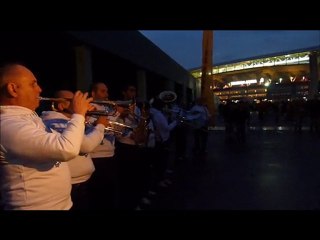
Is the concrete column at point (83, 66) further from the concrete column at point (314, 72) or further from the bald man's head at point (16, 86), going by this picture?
the concrete column at point (314, 72)

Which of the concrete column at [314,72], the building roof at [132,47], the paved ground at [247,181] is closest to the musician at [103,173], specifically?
the paved ground at [247,181]

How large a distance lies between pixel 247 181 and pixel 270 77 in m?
30.2

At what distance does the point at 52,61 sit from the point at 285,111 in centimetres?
1150

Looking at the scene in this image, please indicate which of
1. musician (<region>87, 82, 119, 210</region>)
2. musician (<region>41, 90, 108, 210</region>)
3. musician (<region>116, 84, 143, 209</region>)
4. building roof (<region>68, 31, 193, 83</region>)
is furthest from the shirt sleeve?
building roof (<region>68, 31, 193, 83</region>)

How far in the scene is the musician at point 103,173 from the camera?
356 cm

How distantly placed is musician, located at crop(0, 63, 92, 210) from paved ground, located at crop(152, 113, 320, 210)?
9.84 feet

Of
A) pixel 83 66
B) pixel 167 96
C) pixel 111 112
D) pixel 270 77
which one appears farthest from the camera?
pixel 270 77

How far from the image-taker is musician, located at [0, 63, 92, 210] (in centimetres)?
185

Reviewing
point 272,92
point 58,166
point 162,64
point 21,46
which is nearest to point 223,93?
point 272,92

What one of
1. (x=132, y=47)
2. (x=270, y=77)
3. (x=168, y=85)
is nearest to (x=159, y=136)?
(x=132, y=47)

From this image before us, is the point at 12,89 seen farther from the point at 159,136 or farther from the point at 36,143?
the point at 159,136

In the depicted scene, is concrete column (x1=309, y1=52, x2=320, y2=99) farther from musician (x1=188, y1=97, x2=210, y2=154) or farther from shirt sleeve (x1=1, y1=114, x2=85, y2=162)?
shirt sleeve (x1=1, y1=114, x2=85, y2=162)

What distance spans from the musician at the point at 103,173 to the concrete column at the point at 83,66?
4742mm

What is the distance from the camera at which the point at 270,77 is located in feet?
114
